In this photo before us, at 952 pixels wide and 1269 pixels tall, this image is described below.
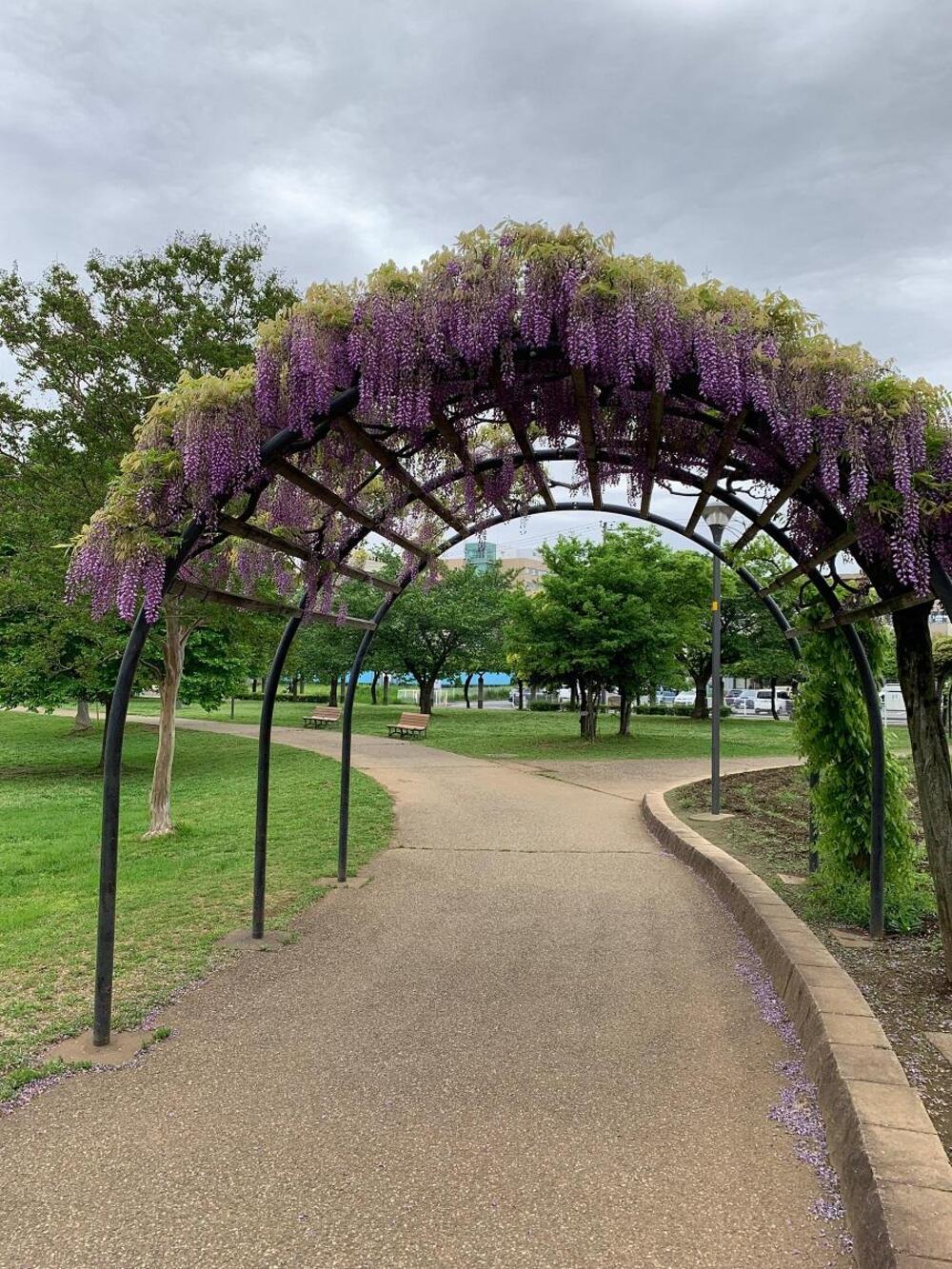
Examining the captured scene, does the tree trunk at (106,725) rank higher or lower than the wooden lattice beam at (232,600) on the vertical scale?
lower

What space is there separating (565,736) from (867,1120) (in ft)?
67.4

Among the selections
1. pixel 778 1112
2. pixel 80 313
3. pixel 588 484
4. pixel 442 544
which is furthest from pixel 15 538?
pixel 778 1112

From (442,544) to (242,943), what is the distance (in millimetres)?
2953

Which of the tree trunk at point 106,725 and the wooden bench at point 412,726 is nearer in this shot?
the tree trunk at point 106,725

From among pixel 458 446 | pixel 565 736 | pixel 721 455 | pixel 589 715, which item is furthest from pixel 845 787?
pixel 565 736

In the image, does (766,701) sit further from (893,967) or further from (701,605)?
(893,967)

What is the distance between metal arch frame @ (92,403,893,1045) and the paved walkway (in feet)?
1.77

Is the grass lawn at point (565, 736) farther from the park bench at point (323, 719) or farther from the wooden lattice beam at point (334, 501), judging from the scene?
the wooden lattice beam at point (334, 501)

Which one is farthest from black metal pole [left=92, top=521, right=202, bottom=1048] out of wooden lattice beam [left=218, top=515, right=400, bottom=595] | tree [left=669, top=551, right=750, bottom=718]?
tree [left=669, top=551, right=750, bottom=718]

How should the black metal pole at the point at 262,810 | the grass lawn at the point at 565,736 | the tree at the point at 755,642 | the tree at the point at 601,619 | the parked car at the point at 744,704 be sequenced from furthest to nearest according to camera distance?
the parked car at the point at 744,704, the tree at the point at 755,642, the grass lawn at the point at 565,736, the tree at the point at 601,619, the black metal pole at the point at 262,810

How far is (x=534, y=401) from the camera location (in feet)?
13.0

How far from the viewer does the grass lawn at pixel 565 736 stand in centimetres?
1905

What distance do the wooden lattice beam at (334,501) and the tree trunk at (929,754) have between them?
2.75 m

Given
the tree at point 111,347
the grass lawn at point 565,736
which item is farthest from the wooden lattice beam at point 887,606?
the grass lawn at point 565,736
